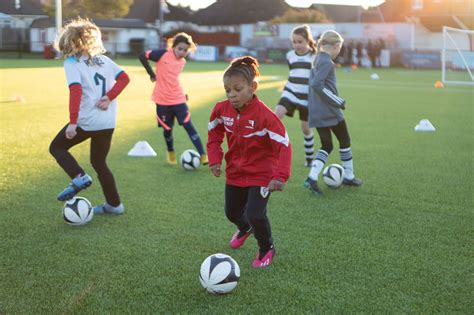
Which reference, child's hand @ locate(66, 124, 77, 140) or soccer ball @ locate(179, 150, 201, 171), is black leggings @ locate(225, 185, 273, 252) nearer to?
child's hand @ locate(66, 124, 77, 140)

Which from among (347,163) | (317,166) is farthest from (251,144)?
(347,163)

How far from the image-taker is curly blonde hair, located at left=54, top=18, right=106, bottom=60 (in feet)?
16.5

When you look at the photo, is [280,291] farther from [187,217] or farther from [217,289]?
[187,217]

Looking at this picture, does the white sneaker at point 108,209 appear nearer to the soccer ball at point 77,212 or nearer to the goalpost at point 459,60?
the soccer ball at point 77,212

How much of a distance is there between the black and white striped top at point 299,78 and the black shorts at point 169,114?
1.44m

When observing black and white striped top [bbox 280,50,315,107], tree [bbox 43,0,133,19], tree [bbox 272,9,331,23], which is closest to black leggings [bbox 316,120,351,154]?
black and white striped top [bbox 280,50,315,107]

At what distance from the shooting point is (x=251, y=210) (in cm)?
411

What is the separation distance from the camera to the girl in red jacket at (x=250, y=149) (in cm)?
393

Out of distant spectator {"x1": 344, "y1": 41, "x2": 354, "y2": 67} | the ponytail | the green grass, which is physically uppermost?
distant spectator {"x1": 344, "y1": 41, "x2": 354, "y2": 67}

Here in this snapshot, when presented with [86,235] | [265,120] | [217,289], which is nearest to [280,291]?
[217,289]

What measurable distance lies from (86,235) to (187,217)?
3.25 feet

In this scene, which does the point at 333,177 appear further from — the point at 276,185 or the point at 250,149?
the point at 276,185

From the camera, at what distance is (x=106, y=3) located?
26.7 metres

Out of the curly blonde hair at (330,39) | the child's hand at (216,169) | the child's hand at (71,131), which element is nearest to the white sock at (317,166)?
the curly blonde hair at (330,39)
